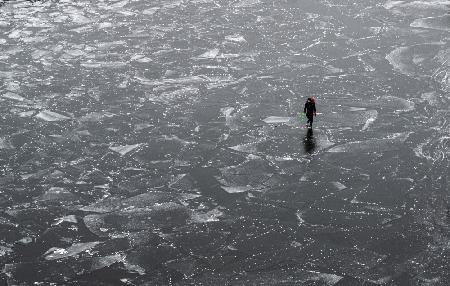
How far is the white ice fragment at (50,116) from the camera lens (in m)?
13.1

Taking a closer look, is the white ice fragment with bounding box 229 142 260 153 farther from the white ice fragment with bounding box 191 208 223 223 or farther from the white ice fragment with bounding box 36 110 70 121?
the white ice fragment with bounding box 36 110 70 121

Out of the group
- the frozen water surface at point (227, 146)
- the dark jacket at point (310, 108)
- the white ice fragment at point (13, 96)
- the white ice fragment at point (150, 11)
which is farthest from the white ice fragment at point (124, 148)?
the white ice fragment at point (150, 11)

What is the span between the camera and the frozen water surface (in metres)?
8.85

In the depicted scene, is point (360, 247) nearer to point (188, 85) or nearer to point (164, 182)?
point (164, 182)

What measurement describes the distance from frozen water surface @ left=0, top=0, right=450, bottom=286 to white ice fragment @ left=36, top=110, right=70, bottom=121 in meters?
0.04

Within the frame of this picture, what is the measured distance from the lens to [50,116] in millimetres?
13242

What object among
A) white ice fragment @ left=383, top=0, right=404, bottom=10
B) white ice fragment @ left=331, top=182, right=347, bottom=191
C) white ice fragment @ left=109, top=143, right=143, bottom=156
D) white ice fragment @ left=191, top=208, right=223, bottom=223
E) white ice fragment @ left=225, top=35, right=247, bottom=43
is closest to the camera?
white ice fragment @ left=191, top=208, right=223, bottom=223

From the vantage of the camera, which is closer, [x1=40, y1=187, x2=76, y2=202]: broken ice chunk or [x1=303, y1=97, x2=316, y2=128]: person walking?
[x1=40, y1=187, x2=76, y2=202]: broken ice chunk

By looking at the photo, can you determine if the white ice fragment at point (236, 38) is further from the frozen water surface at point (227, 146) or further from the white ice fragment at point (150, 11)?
the white ice fragment at point (150, 11)

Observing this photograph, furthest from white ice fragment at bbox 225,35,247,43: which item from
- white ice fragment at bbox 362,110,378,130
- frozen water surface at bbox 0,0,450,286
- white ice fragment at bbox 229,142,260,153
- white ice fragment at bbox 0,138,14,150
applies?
white ice fragment at bbox 0,138,14,150

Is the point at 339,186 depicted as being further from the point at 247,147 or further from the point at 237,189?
the point at 247,147

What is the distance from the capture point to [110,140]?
12.2m

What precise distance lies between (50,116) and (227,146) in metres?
3.89

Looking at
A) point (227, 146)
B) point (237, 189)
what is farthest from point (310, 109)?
point (237, 189)
